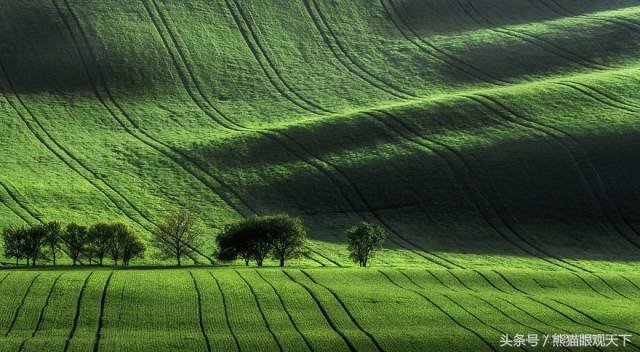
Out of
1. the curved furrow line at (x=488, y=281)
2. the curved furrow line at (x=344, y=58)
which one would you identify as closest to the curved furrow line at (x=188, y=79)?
the curved furrow line at (x=344, y=58)

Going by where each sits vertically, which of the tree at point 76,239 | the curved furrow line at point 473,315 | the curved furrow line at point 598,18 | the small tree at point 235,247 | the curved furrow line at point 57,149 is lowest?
the curved furrow line at point 473,315

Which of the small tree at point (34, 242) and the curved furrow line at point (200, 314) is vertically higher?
the small tree at point (34, 242)

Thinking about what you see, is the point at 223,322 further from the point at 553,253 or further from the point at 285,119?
the point at 285,119

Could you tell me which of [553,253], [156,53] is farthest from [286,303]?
[156,53]

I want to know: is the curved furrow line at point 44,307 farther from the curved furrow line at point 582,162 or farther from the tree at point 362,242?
the curved furrow line at point 582,162

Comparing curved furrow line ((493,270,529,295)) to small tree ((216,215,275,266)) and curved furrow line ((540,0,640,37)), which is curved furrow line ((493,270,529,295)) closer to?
small tree ((216,215,275,266))

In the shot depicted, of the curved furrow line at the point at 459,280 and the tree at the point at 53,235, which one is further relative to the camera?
the tree at the point at 53,235
